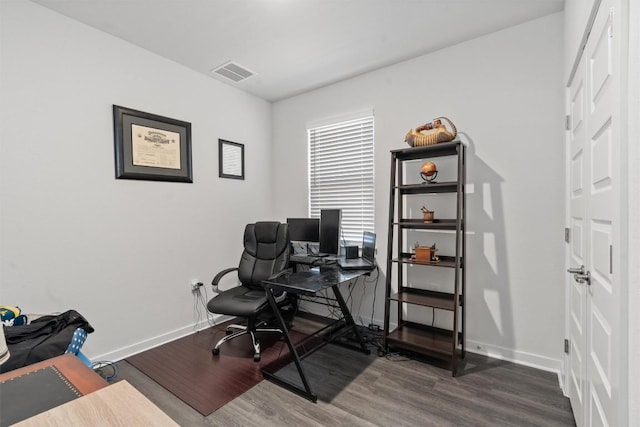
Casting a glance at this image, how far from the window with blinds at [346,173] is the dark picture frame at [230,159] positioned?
0.88m

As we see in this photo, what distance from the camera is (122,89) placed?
2.64m

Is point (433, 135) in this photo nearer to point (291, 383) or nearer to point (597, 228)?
point (597, 228)

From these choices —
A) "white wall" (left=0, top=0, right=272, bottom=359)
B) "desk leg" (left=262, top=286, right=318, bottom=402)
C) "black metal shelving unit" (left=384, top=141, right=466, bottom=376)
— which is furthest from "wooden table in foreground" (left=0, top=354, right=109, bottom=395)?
"black metal shelving unit" (left=384, top=141, right=466, bottom=376)

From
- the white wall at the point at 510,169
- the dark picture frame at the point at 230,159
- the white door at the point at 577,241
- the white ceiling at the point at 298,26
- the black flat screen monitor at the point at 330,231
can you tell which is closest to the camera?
the white door at the point at 577,241

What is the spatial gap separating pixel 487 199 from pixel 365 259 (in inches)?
50.4

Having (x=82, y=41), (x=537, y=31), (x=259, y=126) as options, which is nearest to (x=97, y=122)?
(x=82, y=41)

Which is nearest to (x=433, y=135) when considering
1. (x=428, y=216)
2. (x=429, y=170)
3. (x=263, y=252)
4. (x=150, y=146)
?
(x=429, y=170)

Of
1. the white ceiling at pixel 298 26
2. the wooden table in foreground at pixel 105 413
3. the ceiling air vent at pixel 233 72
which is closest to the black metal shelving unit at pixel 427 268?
the white ceiling at pixel 298 26

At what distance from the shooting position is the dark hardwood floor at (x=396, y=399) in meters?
1.86

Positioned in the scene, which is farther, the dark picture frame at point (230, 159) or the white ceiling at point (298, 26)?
Answer: the dark picture frame at point (230, 159)

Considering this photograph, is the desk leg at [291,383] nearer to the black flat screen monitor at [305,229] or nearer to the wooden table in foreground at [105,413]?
the black flat screen monitor at [305,229]

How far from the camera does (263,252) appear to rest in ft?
10.3

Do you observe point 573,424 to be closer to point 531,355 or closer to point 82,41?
point 531,355

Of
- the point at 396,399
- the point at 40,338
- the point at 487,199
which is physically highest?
the point at 487,199
